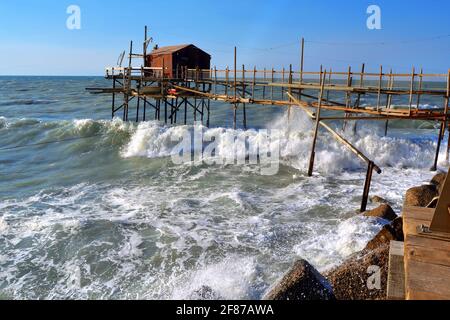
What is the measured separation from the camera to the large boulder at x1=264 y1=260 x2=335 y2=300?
14.5ft

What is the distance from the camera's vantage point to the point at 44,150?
69.9ft

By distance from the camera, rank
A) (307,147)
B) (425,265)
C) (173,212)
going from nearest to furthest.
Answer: (425,265) → (173,212) → (307,147)

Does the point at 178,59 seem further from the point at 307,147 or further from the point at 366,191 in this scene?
the point at 366,191

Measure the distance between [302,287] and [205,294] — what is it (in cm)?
241

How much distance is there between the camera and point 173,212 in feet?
37.0

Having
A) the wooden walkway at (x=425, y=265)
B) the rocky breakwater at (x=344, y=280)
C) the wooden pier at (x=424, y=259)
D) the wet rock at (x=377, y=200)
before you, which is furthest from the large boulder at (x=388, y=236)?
the wet rock at (x=377, y=200)

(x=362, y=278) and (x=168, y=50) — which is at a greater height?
(x=168, y=50)

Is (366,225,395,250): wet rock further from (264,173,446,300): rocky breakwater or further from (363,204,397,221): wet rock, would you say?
(363,204,397,221): wet rock

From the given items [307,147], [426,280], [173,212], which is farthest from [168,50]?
[426,280]

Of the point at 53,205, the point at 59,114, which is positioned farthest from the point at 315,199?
the point at 59,114

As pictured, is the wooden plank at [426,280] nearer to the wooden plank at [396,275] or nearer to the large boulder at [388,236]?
the wooden plank at [396,275]
